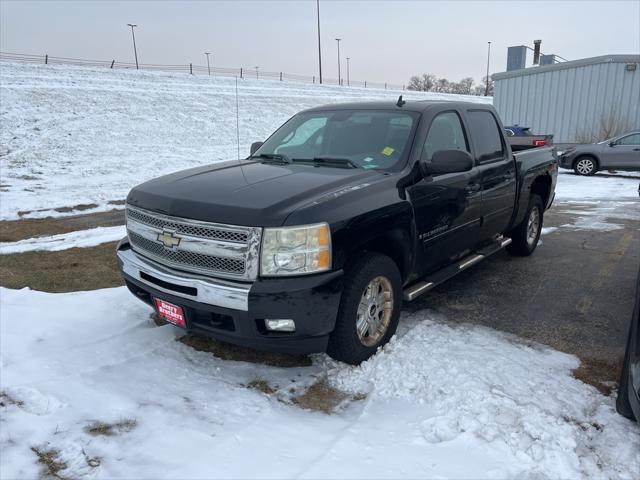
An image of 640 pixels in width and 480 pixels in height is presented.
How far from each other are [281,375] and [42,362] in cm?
169

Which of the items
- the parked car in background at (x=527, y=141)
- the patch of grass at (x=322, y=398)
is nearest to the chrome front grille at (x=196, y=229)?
the patch of grass at (x=322, y=398)

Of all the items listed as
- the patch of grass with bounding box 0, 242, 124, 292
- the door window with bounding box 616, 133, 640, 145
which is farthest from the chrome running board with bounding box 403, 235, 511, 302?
the door window with bounding box 616, 133, 640, 145

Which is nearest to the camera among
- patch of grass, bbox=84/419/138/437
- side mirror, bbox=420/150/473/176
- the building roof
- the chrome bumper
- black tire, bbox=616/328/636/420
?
patch of grass, bbox=84/419/138/437

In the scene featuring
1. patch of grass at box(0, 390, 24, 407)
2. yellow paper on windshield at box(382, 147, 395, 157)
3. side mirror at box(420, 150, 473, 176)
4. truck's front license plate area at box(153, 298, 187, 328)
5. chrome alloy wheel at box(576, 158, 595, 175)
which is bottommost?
chrome alloy wheel at box(576, 158, 595, 175)

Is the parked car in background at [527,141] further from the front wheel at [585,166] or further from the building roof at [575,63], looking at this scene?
the building roof at [575,63]

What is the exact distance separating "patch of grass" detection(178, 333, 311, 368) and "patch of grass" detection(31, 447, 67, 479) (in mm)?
1300

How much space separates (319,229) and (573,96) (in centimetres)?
2173

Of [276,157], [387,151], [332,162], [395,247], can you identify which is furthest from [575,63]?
[395,247]

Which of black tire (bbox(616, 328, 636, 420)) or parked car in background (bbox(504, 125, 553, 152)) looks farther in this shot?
parked car in background (bbox(504, 125, 553, 152))

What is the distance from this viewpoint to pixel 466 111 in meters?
4.94

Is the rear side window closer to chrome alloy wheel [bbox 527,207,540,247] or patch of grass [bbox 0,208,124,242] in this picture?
chrome alloy wheel [bbox 527,207,540,247]

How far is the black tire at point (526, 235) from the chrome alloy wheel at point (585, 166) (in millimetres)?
10790

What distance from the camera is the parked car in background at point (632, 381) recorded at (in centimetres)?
257

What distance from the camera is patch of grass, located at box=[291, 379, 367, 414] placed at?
3.11 meters
